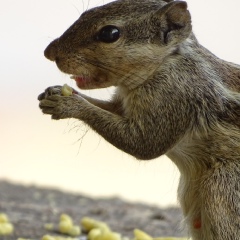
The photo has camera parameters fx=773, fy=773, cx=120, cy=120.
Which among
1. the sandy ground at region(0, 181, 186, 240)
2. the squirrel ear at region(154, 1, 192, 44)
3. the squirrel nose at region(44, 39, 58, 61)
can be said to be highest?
the squirrel ear at region(154, 1, 192, 44)

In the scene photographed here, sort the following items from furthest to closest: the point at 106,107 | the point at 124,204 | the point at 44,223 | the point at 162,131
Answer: the point at 124,204 → the point at 44,223 → the point at 106,107 → the point at 162,131

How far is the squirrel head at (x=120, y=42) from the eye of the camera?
110 inches

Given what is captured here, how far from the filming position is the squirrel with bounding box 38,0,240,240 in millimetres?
2787

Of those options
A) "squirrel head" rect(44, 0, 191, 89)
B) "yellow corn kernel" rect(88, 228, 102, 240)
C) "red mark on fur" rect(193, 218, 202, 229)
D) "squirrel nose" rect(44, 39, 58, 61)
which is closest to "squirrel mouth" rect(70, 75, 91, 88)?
"squirrel head" rect(44, 0, 191, 89)

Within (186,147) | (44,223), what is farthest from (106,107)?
(44,223)

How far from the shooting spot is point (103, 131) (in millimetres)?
2826

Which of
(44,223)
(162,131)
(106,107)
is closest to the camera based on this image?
(162,131)

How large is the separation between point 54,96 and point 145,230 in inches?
60.0

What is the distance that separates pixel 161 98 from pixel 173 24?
279 millimetres

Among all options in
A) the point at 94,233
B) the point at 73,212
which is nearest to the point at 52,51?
the point at 94,233

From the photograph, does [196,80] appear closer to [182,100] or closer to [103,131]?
[182,100]

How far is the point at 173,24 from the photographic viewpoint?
286cm

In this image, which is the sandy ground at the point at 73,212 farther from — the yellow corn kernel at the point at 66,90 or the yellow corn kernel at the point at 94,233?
the yellow corn kernel at the point at 66,90

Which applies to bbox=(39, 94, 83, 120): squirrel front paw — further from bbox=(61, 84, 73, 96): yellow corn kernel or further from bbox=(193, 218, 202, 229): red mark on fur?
bbox=(193, 218, 202, 229): red mark on fur
